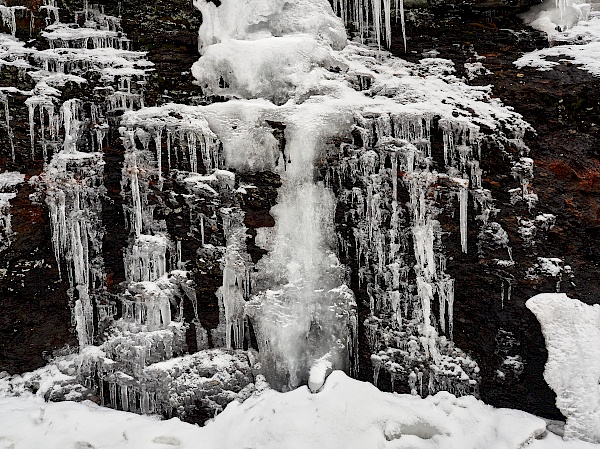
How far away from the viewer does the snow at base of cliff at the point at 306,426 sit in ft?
14.6

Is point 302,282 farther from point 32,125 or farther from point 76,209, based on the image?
point 32,125

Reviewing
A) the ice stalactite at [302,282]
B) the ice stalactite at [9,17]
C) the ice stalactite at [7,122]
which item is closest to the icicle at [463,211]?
the ice stalactite at [302,282]

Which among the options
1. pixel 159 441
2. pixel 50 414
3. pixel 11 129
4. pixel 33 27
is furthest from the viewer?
pixel 33 27

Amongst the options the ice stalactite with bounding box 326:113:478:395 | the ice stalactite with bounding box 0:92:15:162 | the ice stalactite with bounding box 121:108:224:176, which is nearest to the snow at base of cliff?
the ice stalactite with bounding box 326:113:478:395

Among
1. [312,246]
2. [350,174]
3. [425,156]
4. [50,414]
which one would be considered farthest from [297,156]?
[50,414]

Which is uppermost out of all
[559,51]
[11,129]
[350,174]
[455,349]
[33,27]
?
[33,27]

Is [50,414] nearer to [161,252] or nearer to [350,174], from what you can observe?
[161,252]

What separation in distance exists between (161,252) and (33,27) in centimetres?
384

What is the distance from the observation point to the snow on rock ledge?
493cm

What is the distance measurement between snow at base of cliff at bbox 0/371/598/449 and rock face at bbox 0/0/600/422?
0.61 metres

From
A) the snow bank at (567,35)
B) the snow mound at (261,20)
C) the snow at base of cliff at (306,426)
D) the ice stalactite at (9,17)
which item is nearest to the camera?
the snow at base of cliff at (306,426)

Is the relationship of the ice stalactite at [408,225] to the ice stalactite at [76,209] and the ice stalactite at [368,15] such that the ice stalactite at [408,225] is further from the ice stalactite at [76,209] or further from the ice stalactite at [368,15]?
the ice stalactite at [76,209]

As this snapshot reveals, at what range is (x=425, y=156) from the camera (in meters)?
5.77

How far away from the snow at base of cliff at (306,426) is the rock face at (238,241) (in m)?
0.61
